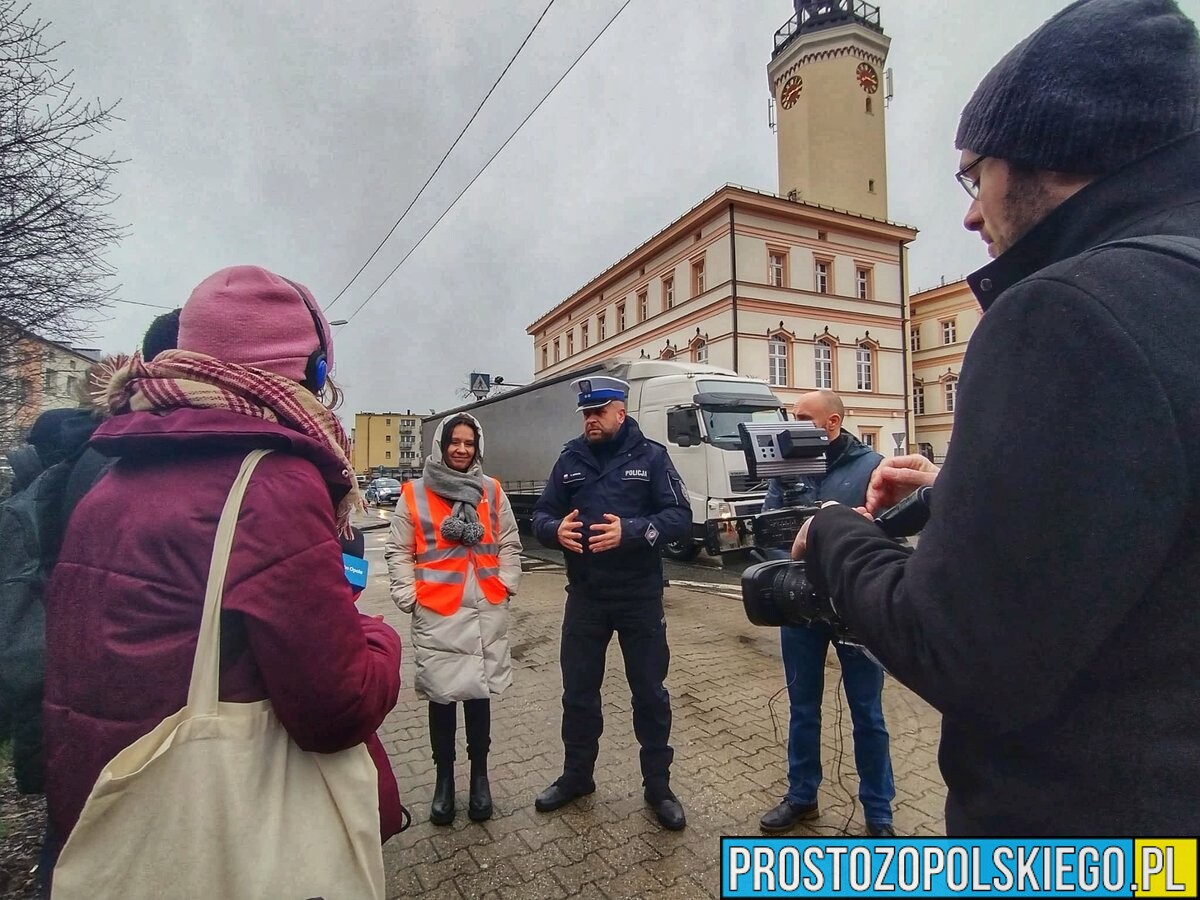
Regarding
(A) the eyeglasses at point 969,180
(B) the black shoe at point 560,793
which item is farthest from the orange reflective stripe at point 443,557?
(A) the eyeglasses at point 969,180

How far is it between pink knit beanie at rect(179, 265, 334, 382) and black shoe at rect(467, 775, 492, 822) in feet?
8.01

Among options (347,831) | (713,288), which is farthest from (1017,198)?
(713,288)

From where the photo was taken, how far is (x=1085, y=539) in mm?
759

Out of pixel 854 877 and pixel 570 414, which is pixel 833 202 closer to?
pixel 570 414

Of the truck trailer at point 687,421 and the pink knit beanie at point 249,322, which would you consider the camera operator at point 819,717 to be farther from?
the truck trailer at point 687,421

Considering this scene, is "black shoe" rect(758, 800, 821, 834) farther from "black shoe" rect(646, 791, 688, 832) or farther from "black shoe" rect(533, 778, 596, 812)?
"black shoe" rect(533, 778, 596, 812)

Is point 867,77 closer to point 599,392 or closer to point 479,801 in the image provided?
point 599,392

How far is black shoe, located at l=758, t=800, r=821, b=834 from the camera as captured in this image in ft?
9.37

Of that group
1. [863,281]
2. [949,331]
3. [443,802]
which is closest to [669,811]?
[443,802]

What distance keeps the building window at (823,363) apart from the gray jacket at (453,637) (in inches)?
1103

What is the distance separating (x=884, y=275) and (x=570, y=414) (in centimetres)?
2327

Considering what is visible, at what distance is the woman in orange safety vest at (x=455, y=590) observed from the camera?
304 centimetres

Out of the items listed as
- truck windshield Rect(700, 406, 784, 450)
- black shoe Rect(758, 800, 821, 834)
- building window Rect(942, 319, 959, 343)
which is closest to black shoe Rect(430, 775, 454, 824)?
black shoe Rect(758, 800, 821, 834)

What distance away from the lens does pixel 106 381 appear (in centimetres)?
153
